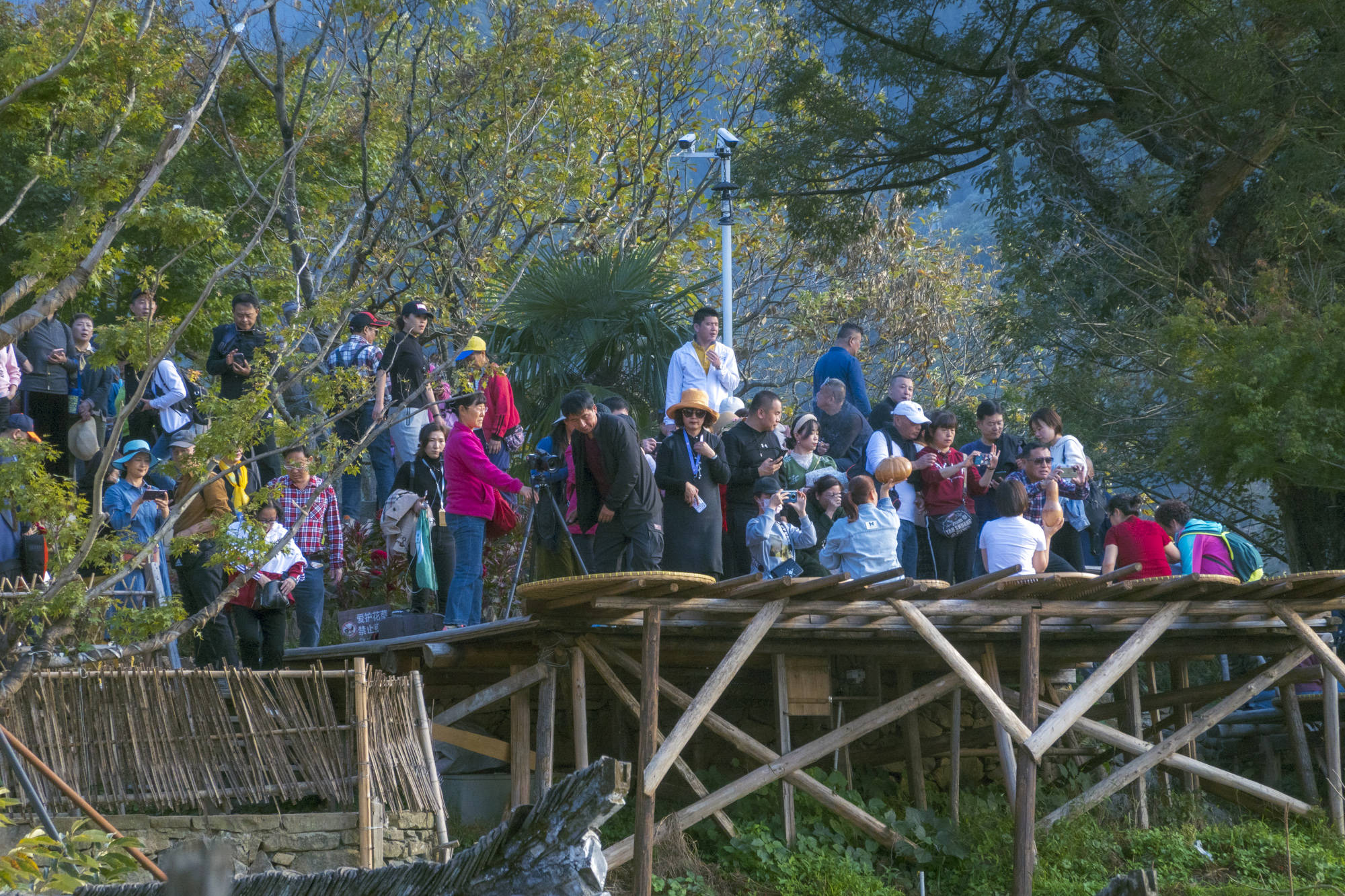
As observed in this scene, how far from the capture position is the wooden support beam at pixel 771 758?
32.7 feet

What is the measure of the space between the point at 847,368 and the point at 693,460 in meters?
2.83

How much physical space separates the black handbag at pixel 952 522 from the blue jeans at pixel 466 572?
3642 millimetres

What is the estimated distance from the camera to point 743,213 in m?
26.0

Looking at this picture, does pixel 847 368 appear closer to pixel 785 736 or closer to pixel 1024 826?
pixel 785 736

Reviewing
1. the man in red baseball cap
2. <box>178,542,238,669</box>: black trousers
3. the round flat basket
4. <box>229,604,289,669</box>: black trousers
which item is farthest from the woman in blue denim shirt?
the round flat basket

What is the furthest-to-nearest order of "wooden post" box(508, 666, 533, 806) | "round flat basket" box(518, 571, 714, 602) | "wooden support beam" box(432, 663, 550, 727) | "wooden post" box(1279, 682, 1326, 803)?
"wooden post" box(1279, 682, 1326, 803), "wooden post" box(508, 666, 533, 806), "wooden support beam" box(432, 663, 550, 727), "round flat basket" box(518, 571, 714, 602)

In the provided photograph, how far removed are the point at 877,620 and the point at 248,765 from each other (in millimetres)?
4577

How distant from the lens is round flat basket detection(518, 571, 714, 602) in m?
8.30

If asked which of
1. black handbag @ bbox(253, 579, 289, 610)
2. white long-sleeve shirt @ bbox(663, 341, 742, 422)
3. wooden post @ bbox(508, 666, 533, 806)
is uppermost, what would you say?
white long-sleeve shirt @ bbox(663, 341, 742, 422)

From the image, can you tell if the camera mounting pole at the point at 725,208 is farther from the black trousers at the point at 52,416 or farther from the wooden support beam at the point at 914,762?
the black trousers at the point at 52,416

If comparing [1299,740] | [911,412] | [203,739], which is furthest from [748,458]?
[1299,740]

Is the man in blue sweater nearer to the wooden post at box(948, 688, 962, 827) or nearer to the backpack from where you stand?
the wooden post at box(948, 688, 962, 827)

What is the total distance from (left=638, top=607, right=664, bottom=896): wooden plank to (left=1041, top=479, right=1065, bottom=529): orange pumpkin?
11.3 feet

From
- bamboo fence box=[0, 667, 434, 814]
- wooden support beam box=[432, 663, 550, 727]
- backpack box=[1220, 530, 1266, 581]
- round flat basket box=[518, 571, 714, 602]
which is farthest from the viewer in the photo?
backpack box=[1220, 530, 1266, 581]
